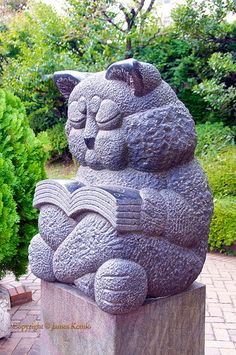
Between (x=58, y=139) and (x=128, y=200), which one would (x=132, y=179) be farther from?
(x=58, y=139)

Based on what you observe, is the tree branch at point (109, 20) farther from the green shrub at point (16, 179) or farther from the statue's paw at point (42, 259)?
the statue's paw at point (42, 259)

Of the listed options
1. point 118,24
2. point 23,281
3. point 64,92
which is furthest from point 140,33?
point 64,92

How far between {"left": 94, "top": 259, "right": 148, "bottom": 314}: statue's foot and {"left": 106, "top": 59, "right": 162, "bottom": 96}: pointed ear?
0.84 meters

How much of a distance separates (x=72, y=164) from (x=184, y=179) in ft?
28.6

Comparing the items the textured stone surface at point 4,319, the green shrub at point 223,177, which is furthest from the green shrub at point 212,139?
the textured stone surface at point 4,319

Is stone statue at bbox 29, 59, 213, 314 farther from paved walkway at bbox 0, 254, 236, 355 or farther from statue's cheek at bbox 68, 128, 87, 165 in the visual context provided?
paved walkway at bbox 0, 254, 236, 355

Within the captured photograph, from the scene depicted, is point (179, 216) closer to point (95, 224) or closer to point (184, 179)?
point (184, 179)

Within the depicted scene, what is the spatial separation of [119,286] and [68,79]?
1224 mm

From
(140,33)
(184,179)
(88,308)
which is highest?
(140,33)

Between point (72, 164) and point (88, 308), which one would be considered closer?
point (88, 308)

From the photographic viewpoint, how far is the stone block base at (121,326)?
1964 millimetres

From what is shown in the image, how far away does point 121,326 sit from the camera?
1.94 meters

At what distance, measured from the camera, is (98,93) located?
7.02 feet

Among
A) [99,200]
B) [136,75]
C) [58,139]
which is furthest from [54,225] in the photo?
[58,139]
